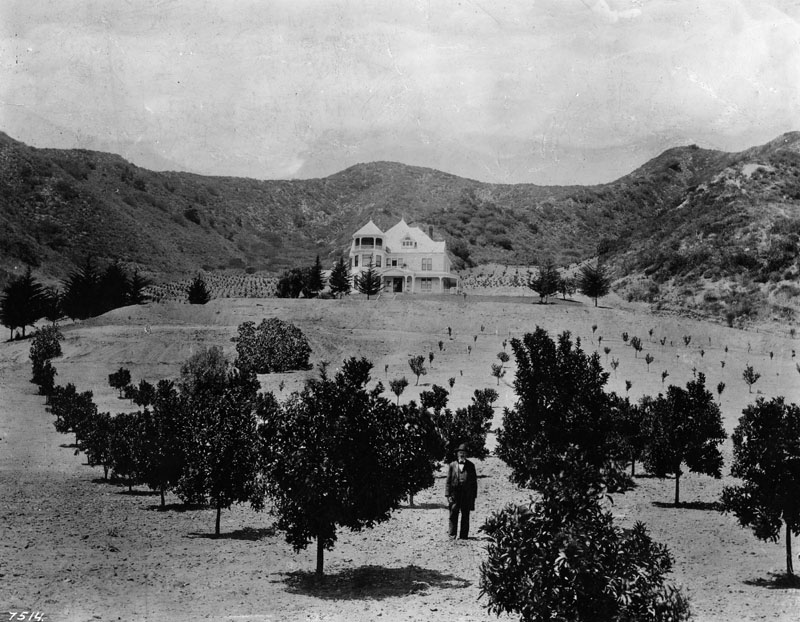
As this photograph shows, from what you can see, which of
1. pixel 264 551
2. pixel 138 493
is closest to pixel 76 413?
pixel 138 493

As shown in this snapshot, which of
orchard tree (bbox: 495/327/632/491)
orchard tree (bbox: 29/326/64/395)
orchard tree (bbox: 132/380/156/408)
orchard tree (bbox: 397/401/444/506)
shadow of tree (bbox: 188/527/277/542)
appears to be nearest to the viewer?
orchard tree (bbox: 397/401/444/506)

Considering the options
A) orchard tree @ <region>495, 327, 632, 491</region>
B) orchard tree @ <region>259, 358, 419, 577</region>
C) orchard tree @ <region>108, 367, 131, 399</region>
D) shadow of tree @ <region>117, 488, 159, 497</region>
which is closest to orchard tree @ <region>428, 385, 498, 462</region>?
orchard tree @ <region>495, 327, 632, 491</region>

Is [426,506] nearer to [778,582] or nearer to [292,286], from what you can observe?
[778,582]

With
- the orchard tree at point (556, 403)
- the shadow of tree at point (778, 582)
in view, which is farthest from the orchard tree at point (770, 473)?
the orchard tree at point (556, 403)

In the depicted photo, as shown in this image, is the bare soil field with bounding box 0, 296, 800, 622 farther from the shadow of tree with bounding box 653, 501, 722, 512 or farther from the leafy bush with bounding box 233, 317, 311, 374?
the leafy bush with bounding box 233, 317, 311, 374

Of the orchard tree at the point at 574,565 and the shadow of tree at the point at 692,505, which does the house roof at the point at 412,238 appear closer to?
the shadow of tree at the point at 692,505
